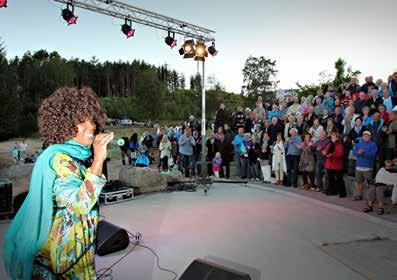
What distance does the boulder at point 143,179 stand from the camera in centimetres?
892

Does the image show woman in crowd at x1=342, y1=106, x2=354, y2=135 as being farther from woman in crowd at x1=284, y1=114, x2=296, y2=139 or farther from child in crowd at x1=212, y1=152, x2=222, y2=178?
child in crowd at x1=212, y1=152, x2=222, y2=178

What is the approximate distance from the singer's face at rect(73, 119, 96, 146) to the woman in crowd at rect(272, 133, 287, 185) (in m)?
8.64

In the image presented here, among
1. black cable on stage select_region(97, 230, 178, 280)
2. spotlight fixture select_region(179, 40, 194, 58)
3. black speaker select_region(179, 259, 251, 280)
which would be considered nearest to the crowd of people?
spotlight fixture select_region(179, 40, 194, 58)

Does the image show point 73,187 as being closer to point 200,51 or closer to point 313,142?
point 313,142

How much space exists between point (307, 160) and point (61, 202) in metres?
8.17

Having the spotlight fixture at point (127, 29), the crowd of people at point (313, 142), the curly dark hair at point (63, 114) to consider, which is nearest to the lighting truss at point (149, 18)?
the spotlight fixture at point (127, 29)

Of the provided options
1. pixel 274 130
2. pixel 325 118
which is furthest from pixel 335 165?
pixel 274 130

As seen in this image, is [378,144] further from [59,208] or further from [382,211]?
[59,208]

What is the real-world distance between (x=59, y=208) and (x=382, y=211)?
6.40 meters

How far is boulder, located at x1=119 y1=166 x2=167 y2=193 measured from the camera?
8.92 m

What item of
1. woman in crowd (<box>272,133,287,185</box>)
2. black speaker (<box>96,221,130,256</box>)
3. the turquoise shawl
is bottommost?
black speaker (<box>96,221,130,256</box>)

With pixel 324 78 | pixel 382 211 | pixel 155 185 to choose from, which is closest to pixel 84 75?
pixel 324 78

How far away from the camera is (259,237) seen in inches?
206

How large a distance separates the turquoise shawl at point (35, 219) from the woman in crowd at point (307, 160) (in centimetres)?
807
